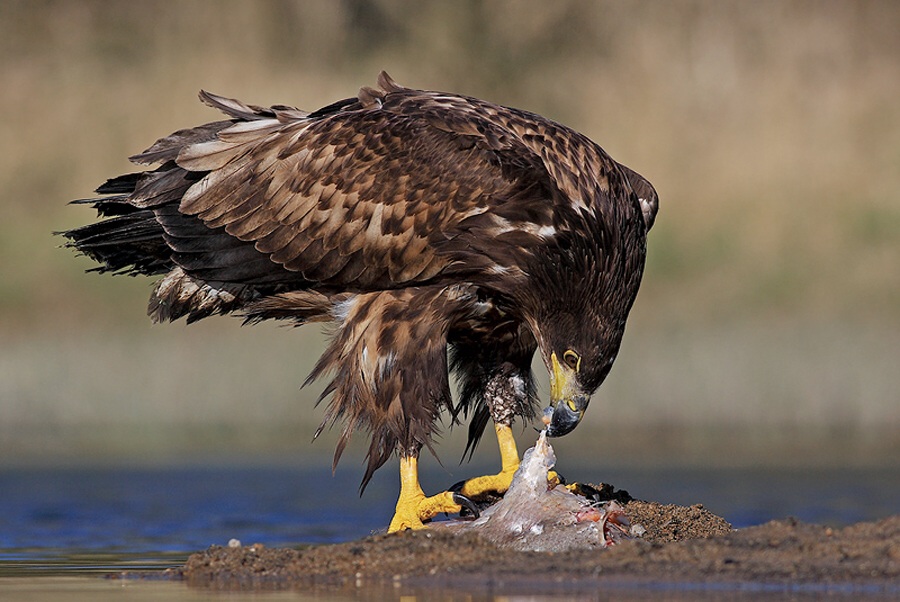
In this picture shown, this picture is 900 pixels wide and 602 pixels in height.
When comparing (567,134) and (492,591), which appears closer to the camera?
(492,591)

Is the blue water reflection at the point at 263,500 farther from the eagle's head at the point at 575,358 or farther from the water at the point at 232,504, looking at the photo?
the eagle's head at the point at 575,358

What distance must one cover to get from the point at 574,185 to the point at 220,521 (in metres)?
5.18

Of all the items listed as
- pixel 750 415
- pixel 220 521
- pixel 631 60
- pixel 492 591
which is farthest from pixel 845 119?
pixel 492 591

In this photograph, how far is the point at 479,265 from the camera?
42.6 ft

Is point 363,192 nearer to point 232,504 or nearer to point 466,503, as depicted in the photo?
point 466,503

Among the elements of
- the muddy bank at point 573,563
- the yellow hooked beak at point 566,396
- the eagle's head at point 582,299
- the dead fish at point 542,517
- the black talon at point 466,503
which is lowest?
the muddy bank at point 573,563

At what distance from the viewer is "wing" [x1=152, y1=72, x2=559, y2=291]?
42.8 ft

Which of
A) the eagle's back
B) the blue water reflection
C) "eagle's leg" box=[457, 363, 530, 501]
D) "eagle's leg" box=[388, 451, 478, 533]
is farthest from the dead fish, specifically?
the blue water reflection

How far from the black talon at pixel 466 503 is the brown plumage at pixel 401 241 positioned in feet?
1.21

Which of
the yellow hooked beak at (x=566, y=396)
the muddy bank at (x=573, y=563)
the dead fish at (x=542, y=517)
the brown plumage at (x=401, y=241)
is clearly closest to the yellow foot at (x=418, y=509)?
the brown plumage at (x=401, y=241)

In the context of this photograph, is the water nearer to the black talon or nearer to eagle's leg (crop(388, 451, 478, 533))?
eagle's leg (crop(388, 451, 478, 533))

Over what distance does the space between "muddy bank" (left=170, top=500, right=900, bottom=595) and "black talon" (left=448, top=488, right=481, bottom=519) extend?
0.61m

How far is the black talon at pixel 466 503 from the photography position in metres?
12.8

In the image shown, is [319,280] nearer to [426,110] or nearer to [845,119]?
[426,110]
